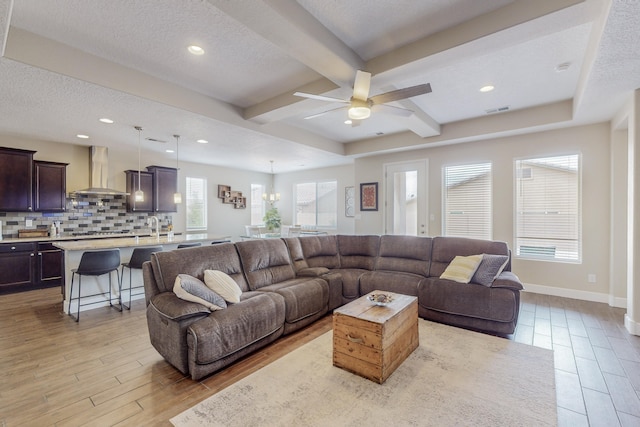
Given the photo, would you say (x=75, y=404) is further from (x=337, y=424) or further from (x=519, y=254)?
(x=519, y=254)

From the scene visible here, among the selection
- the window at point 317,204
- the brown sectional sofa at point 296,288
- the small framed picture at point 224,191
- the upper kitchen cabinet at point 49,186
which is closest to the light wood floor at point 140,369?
the brown sectional sofa at point 296,288

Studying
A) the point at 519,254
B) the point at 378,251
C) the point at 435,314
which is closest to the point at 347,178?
the point at 378,251

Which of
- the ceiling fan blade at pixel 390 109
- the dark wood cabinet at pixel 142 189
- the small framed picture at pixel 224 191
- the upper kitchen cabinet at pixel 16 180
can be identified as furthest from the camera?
the small framed picture at pixel 224 191

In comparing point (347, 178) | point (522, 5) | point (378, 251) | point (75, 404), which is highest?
point (522, 5)

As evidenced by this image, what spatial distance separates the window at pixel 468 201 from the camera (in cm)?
514

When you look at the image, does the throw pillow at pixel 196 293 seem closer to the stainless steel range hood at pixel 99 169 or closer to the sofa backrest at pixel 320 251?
the sofa backrest at pixel 320 251

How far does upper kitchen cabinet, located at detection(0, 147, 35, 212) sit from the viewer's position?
15.9ft

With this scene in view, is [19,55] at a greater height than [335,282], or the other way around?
[19,55]

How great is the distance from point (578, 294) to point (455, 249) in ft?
7.72

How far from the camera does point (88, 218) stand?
589cm

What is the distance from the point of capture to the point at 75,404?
2000 mm

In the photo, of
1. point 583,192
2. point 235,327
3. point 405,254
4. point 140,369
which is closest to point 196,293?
point 235,327

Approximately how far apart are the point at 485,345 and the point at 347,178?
5.75 metres

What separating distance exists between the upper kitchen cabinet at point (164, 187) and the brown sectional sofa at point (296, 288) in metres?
4.00
